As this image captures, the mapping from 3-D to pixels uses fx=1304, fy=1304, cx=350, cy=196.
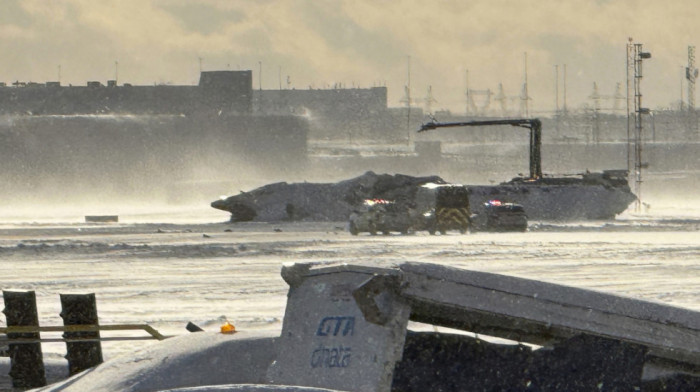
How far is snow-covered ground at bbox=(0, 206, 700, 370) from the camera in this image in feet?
63.1

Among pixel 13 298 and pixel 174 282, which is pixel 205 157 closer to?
pixel 174 282

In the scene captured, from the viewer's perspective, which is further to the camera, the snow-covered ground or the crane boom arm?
the crane boom arm

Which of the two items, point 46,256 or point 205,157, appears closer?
point 46,256

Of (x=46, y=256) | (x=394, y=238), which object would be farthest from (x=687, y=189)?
(x=46, y=256)

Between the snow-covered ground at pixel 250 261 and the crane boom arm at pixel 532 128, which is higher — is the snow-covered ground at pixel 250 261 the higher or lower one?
the lower one

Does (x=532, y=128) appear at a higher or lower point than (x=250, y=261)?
higher

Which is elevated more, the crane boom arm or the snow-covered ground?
the crane boom arm

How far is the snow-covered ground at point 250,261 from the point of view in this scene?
19.2 meters

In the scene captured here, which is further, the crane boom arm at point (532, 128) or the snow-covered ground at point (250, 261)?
the crane boom arm at point (532, 128)

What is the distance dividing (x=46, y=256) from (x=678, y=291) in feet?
60.6

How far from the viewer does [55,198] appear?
12719 cm

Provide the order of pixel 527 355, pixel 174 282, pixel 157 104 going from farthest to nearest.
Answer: pixel 157 104, pixel 174 282, pixel 527 355

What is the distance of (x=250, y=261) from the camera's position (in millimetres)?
30859

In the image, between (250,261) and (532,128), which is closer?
(250,261)
